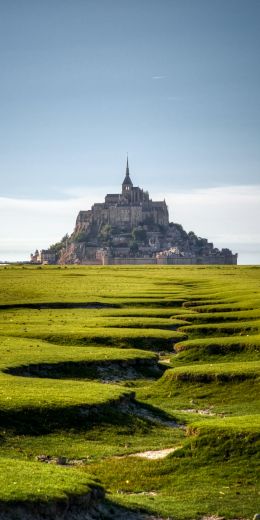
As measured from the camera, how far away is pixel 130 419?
28000 mm

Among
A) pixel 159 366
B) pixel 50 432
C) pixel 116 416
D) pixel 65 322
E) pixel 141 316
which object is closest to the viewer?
pixel 50 432

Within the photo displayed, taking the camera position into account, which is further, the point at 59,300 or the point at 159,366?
the point at 59,300

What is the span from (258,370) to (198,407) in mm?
3589

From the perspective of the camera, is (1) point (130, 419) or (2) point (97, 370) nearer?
(1) point (130, 419)

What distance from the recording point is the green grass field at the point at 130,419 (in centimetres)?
1970

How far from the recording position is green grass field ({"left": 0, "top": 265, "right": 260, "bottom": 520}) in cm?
1970

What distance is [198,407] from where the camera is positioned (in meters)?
32.6

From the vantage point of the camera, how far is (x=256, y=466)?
2242cm

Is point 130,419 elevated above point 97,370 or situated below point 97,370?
below

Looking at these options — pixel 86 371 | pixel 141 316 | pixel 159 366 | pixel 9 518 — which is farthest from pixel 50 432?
pixel 141 316

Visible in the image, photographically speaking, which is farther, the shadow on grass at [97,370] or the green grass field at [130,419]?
the shadow on grass at [97,370]

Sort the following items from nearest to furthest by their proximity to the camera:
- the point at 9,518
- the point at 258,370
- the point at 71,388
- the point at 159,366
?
1. the point at 9,518
2. the point at 71,388
3. the point at 258,370
4. the point at 159,366

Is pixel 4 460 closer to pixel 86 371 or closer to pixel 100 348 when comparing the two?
pixel 86 371

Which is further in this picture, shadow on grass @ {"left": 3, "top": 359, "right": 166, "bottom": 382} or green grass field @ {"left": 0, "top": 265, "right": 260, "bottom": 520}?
shadow on grass @ {"left": 3, "top": 359, "right": 166, "bottom": 382}
